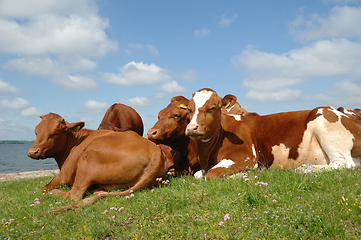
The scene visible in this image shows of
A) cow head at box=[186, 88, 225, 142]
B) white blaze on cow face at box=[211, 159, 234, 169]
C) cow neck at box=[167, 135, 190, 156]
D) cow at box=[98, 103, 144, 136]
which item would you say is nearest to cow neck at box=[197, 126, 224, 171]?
cow head at box=[186, 88, 225, 142]

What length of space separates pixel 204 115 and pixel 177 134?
151 centimetres

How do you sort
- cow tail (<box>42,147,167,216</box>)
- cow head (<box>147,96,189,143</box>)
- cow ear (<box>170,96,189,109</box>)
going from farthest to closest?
cow head (<box>147,96,189,143</box>)
cow ear (<box>170,96,189,109</box>)
cow tail (<box>42,147,167,216</box>)

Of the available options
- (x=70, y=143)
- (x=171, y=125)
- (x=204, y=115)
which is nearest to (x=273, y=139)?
(x=204, y=115)

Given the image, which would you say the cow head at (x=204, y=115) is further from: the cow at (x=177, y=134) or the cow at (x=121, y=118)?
the cow at (x=121, y=118)

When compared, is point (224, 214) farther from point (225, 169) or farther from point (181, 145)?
point (181, 145)

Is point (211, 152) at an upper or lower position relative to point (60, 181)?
upper

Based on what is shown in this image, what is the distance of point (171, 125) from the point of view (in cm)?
739

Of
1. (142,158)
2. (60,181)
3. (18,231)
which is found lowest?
(18,231)

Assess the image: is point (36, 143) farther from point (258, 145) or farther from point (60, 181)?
point (258, 145)

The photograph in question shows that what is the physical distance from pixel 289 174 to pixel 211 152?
2.15 m

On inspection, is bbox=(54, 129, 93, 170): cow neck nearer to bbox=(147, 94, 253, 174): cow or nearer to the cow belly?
bbox=(147, 94, 253, 174): cow

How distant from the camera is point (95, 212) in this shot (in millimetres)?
4672

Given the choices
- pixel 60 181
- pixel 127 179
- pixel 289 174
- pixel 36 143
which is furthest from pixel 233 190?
pixel 36 143

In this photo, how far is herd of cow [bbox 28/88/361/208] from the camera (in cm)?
590
